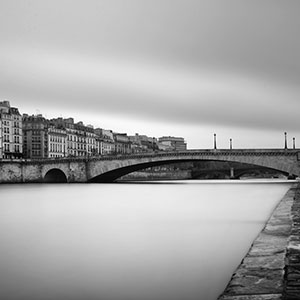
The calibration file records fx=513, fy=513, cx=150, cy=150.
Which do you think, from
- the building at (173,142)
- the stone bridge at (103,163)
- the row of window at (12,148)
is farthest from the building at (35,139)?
the building at (173,142)

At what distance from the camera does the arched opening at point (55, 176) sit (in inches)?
2747

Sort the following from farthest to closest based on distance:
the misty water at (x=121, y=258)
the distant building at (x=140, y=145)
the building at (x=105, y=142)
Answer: the distant building at (x=140, y=145) < the building at (x=105, y=142) < the misty water at (x=121, y=258)

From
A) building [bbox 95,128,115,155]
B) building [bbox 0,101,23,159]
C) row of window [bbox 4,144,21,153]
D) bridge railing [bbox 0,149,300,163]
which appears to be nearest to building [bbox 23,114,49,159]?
building [bbox 0,101,23,159]

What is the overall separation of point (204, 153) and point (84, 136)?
1760 inches

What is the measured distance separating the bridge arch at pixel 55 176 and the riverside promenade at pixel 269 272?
61542 mm

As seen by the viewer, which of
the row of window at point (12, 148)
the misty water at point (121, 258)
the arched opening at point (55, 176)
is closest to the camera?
the misty water at point (121, 258)

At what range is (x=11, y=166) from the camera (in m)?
66.1

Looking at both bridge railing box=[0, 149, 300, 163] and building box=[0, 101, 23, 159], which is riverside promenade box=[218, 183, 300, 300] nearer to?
bridge railing box=[0, 149, 300, 163]

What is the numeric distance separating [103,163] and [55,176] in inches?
421

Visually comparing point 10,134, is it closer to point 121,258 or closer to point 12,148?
point 12,148

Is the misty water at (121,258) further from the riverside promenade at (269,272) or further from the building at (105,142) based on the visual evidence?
the building at (105,142)

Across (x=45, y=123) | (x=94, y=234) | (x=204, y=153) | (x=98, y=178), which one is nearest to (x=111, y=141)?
(x=45, y=123)

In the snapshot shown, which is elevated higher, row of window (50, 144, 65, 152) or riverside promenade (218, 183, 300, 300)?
row of window (50, 144, 65, 152)

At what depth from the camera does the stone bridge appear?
189 feet
